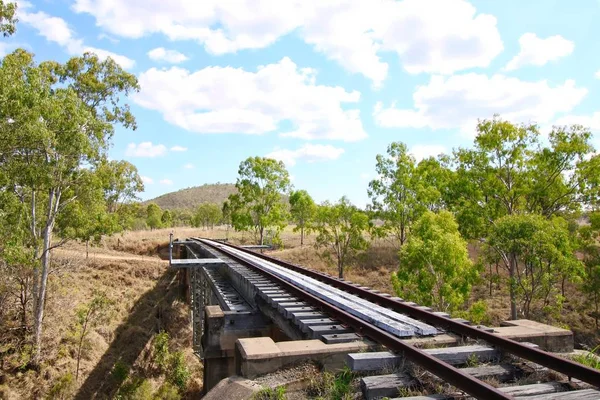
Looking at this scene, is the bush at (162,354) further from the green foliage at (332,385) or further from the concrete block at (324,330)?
the green foliage at (332,385)

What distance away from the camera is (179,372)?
19938mm

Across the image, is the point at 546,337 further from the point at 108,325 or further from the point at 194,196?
the point at 194,196

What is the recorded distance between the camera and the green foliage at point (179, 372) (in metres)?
19.7

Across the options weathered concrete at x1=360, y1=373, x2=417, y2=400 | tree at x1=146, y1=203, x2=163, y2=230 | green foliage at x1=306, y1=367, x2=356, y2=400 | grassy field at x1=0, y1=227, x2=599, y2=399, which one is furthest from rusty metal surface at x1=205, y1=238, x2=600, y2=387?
tree at x1=146, y1=203, x2=163, y2=230

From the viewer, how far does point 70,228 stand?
19719mm

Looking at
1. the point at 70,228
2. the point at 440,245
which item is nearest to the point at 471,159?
the point at 440,245

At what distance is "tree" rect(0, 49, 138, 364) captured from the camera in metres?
11.7

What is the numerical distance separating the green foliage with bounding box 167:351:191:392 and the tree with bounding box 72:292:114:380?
4.35 metres

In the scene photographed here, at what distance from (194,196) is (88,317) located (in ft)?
502

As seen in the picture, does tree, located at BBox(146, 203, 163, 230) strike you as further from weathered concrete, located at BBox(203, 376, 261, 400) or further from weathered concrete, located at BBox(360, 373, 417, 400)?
weathered concrete, located at BBox(360, 373, 417, 400)

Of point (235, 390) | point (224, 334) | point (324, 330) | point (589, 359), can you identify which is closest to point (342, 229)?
point (224, 334)

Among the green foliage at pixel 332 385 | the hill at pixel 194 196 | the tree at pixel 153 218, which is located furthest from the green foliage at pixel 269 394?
the hill at pixel 194 196

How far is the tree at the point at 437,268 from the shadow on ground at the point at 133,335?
599 inches

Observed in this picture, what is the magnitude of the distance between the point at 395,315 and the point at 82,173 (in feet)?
56.9
